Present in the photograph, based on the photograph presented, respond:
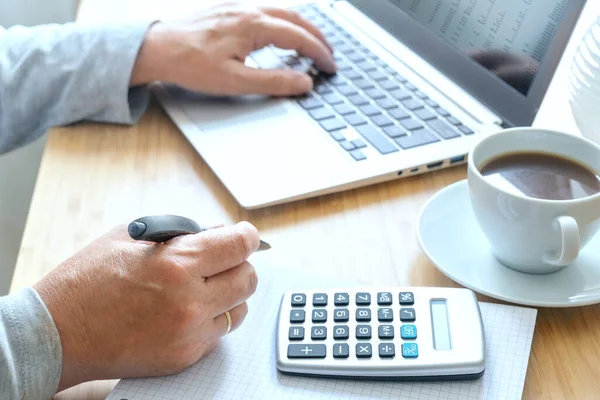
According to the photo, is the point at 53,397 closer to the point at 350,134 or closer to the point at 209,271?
the point at 209,271

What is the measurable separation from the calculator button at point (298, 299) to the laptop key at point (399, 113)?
0.28m

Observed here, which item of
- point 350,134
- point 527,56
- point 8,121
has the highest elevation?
point 527,56

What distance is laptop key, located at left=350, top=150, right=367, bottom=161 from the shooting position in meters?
0.69

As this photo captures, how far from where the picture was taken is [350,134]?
0.72 m

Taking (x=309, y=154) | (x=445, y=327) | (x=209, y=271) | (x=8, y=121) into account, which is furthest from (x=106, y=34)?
(x=445, y=327)

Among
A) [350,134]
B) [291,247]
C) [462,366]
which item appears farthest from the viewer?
[350,134]

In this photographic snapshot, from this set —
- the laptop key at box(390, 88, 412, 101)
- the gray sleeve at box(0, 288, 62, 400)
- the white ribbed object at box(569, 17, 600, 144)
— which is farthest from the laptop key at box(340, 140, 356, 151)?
the gray sleeve at box(0, 288, 62, 400)

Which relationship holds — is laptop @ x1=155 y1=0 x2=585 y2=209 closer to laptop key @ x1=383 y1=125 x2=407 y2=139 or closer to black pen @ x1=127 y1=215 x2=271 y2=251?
laptop key @ x1=383 y1=125 x2=407 y2=139

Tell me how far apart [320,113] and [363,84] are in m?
0.08

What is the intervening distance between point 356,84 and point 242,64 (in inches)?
5.1

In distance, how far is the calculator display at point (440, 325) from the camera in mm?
482

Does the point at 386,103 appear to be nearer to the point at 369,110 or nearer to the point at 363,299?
the point at 369,110

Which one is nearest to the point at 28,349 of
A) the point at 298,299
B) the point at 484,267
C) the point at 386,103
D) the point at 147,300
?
the point at 147,300

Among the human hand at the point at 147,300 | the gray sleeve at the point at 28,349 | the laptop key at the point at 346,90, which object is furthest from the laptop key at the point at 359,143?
the gray sleeve at the point at 28,349
